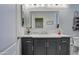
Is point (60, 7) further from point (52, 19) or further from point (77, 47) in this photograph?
point (77, 47)

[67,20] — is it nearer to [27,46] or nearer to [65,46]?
[65,46]

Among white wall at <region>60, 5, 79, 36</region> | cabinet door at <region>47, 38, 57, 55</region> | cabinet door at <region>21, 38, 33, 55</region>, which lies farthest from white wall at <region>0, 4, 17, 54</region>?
white wall at <region>60, 5, 79, 36</region>

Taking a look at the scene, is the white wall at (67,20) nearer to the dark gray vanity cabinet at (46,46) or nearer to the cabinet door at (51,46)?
the dark gray vanity cabinet at (46,46)

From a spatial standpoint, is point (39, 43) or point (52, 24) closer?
point (39, 43)

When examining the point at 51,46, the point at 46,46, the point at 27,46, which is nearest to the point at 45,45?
the point at 46,46

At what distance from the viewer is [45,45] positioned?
3857 mm

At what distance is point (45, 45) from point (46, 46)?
0.04 meters

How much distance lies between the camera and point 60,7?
420cm

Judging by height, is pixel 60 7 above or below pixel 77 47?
above

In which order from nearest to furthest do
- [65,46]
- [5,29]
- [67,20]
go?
[5,29], [65,46], [67,20]

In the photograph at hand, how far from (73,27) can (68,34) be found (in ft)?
0.81
